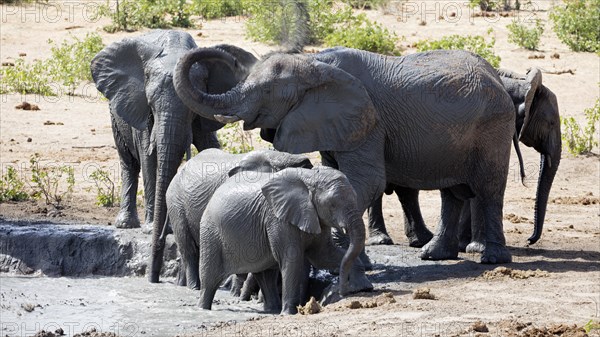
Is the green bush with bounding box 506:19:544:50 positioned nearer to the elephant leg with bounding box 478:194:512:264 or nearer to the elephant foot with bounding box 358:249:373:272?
the elephant leg with bounding box 478:194:512:264

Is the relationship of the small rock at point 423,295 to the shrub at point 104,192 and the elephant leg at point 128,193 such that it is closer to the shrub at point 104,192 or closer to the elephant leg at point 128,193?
the elephant leg at point 128,193

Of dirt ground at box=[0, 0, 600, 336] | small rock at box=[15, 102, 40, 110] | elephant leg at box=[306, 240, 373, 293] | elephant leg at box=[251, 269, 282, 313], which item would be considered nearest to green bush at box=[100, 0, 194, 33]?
dirt ground at box=[0, 0, 600, 336]

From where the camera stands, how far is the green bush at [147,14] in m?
21.3

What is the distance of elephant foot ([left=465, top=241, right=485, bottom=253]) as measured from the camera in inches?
456

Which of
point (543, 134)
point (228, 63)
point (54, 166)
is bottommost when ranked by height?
point (54, 166)

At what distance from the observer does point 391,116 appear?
1074 cm

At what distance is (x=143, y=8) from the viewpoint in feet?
70.2

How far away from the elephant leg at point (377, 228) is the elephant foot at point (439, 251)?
849 mm

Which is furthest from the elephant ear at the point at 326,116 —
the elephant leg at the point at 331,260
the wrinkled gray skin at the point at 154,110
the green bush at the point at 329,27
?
the green bush at the point at 329,27

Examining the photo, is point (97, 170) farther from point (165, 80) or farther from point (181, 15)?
point (181, 15)

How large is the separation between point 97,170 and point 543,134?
4973 mm

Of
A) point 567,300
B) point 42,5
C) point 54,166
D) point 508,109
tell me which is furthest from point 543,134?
point 42,5

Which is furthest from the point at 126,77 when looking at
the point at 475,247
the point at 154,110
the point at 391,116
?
the point at 475,247

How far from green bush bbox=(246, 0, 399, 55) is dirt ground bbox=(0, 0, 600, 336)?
344 millimetres
